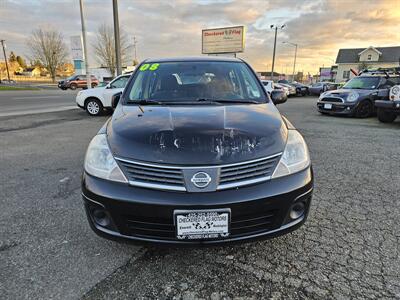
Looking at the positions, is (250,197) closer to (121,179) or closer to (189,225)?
(189,225)

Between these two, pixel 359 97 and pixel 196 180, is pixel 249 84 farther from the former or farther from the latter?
pixel 359 97

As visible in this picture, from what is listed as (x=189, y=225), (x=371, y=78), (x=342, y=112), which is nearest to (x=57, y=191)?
(x=189, y=225)

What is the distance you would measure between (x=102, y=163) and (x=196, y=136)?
0.71 m

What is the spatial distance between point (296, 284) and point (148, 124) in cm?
159

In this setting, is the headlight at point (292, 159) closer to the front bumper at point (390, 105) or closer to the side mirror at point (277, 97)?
the side mirror at point (277, 97)

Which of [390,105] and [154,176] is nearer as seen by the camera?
[154,176]

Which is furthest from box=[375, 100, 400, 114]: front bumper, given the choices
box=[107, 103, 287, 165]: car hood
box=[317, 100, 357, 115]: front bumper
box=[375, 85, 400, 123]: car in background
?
box=[107, 103, 287, 165]: car hood

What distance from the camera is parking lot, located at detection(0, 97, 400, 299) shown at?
1.94 metres

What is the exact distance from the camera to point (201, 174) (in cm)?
184

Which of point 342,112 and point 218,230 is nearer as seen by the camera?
point 218,230

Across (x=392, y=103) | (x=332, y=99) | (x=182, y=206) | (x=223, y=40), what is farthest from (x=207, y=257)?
(x=223, y=40)

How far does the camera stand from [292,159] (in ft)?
6.87

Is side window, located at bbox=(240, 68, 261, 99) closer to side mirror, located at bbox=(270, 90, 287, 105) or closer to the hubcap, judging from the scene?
side mirror, located at bbox=(270, 90, 287, 105)

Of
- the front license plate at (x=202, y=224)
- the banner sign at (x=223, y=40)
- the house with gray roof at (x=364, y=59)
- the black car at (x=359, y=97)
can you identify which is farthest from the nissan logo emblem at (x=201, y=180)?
the house with gray roof at (x=364, y=59)
